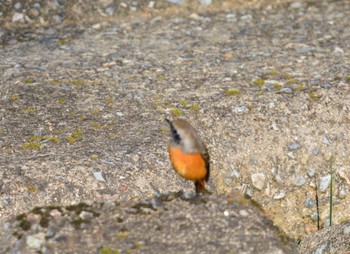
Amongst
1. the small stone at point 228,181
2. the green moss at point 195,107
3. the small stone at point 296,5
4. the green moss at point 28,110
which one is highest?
the small stone at point 296,5

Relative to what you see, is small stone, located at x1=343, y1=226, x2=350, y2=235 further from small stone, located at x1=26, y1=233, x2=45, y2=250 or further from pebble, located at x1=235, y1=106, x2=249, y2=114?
small stone, located at x1=26, y1=233, x2=45, y2=250

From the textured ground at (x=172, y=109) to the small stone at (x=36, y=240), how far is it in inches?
50.0

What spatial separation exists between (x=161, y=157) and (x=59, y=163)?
1.11 m

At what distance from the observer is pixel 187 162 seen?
21.1ft

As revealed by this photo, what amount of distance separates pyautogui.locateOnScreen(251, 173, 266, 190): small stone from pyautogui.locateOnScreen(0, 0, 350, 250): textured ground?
1cm

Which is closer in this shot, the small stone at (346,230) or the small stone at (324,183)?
the small stone at (346,230)

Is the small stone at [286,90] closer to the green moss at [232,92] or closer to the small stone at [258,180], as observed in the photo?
the green moss at [232,92]

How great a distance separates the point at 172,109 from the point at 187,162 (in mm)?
2614

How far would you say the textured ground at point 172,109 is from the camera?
768cm

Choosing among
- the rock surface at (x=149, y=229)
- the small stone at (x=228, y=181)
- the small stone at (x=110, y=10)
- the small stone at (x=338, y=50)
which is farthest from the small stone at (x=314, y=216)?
the small stone at (x=110, y=10)

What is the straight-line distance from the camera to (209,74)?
9.95 meters

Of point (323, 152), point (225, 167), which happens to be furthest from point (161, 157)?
point (323, 152)

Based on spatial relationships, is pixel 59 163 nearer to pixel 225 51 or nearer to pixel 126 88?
pixel 126 88

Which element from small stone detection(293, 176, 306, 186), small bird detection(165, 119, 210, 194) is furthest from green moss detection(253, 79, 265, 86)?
small bird detection(165, 119, 210, 194)
